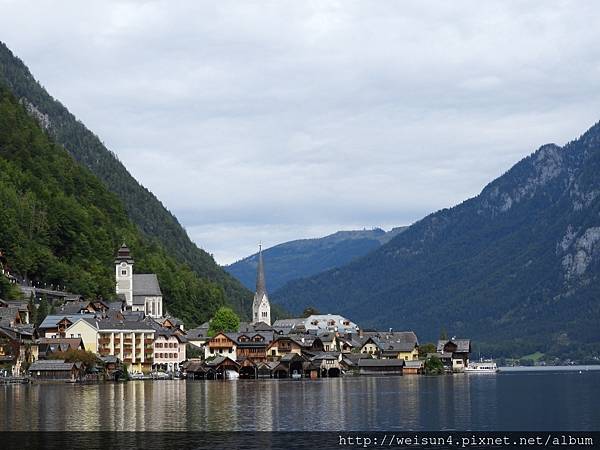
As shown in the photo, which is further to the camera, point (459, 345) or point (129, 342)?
point (459, 345)

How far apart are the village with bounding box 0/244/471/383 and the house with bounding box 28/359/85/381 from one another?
11cm

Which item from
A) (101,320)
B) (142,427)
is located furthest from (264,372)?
(142,427)

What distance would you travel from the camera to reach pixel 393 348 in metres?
188

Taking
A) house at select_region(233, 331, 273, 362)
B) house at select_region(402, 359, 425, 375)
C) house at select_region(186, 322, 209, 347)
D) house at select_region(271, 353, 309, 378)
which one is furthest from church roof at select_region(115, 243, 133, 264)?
house at select_region(402, 359, 425, 375)

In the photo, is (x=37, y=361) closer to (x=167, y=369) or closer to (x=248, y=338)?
(x=167, y=369)

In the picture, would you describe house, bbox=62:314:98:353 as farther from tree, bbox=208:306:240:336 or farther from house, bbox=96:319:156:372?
tree, bbox=208:306:240:336

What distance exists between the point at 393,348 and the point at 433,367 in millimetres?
13922

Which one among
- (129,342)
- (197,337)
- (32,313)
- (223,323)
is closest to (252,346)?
(223,323)

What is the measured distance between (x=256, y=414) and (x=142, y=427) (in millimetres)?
11458

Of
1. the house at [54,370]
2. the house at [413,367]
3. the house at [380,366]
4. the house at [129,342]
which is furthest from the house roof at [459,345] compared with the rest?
the house at [54,370]

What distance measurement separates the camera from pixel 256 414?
7419 centimetres

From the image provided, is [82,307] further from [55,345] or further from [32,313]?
[55,345]

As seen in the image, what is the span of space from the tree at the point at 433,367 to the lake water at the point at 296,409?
64909 millimetres

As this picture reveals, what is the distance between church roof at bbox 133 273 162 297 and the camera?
195750 mm
